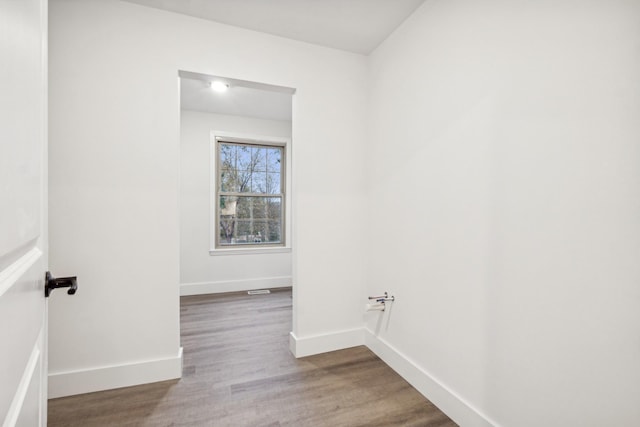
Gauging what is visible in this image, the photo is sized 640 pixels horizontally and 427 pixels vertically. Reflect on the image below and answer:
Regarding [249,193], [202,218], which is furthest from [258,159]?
[202,218]

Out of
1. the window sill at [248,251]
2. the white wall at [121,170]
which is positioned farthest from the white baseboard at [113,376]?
the window sill at [248,251]

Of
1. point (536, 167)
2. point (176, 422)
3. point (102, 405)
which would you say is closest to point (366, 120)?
point (536, 167)

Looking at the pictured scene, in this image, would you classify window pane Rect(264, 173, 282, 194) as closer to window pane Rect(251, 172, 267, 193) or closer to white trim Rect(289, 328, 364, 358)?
window pane Rect(251, 172, 267, 193)

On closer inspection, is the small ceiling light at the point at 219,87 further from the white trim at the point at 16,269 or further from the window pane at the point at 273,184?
the white trim at the point at 16,269

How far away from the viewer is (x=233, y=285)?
416 cm

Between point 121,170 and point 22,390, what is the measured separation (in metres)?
1.69

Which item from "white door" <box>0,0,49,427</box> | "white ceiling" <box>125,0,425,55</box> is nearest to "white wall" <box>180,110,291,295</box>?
"white ceiling" <box>125,0,425,55</box>

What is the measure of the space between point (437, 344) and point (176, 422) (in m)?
1.53

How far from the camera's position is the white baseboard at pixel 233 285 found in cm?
396

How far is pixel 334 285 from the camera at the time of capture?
7.90ft

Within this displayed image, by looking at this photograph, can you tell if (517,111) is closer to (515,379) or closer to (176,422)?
(515,379)

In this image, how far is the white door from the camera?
1.26 ft

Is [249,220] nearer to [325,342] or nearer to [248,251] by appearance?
[248,251]

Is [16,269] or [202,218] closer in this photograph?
[16,269]
